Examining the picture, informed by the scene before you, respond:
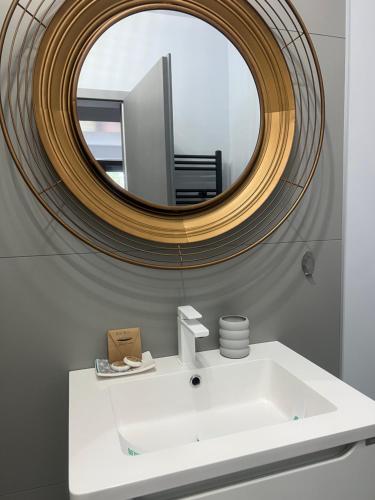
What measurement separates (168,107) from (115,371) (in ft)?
2.36

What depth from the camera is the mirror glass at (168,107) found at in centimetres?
100

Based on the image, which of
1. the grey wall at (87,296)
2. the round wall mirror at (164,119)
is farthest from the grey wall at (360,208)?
the round wall mirror at (164,119)

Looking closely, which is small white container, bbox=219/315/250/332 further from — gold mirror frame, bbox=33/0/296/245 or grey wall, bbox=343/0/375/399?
grey wall, bbox=343/0/375/399

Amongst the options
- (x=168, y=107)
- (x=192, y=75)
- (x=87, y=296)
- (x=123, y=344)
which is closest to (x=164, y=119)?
(x=168, y=107)

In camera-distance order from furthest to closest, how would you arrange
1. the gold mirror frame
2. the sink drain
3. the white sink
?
the sink drain < the gold mirror frame < the white sink

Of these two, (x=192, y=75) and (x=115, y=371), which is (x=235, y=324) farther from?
(x=192, y=75)

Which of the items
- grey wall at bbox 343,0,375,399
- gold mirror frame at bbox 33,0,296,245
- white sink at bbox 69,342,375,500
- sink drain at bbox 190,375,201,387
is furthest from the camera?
grey wall at bbox 343,0,375,399

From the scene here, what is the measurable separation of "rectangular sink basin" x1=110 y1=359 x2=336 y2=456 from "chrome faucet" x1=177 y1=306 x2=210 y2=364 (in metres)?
0.05

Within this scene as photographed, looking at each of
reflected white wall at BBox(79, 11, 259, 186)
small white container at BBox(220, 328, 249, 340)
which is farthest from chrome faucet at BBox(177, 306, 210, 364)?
reflected white wall at BBox(79, 11, 259, 186)

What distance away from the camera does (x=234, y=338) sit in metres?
1.10

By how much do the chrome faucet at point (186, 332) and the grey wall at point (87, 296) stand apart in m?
0.05

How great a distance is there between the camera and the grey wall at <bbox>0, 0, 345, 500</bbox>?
3.28 ft

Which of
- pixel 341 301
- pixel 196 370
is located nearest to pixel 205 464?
pixel 196 370

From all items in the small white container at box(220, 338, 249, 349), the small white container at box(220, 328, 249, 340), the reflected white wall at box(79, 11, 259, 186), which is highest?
the reflected white wall at box(79, 11, 259, 186)
